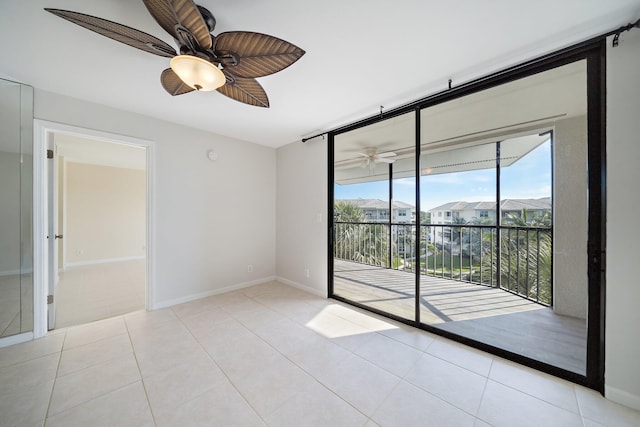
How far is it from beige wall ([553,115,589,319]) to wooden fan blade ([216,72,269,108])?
2.38m

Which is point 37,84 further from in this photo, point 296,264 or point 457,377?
point 457,377

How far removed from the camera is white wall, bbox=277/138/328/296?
10.8 feet

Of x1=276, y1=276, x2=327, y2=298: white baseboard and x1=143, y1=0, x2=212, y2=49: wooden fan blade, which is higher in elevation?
x1=143, y1=0, x2=212, y2=49: wooden fan blade

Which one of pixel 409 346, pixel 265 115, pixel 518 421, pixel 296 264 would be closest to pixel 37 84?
pixel 265 115

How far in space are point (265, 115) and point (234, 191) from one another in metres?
1.38

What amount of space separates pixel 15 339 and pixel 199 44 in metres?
3.10

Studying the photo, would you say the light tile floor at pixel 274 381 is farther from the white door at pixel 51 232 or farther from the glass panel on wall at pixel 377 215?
the glass panel on wall at pixel 377 215

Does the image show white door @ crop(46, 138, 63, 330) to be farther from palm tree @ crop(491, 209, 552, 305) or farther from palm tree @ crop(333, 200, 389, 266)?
palm tree @ crop(491, 209, 552, 305)

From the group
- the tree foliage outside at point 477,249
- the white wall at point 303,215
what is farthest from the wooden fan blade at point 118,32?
the tree foliage outside at point 477,249

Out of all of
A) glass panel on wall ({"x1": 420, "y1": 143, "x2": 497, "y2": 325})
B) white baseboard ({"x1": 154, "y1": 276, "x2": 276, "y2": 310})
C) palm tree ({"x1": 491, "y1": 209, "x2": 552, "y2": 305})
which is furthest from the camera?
white baseboard ({"x1": 154, "y1": 276, "x2": 276, "y2": 310})

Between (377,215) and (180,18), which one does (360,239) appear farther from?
(180,18)

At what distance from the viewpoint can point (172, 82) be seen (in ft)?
5.49

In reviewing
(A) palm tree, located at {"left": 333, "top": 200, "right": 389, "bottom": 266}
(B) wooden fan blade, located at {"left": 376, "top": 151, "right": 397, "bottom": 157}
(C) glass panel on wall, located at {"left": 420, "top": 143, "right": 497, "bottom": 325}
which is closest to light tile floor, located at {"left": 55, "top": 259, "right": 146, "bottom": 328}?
(A) palm tree, located at {"left": 333, "top": 200, "right": 389, "bottom": 266}

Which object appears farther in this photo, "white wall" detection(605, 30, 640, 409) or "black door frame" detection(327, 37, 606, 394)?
"black door frame" detection(327, 37, 606, 394)
